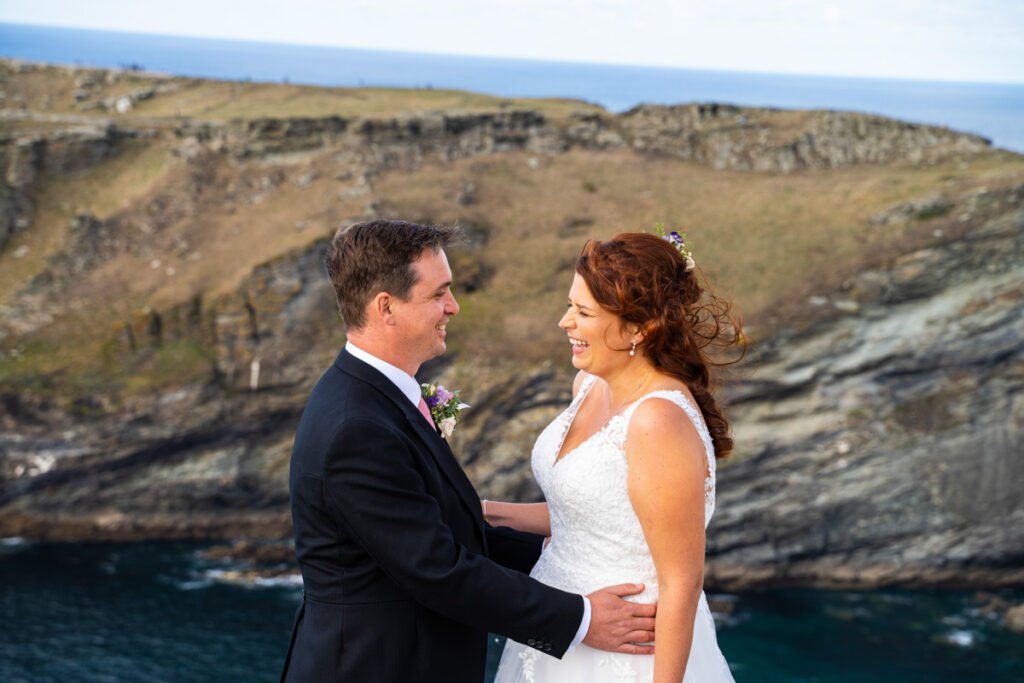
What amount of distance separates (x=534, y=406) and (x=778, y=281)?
37.4 feet

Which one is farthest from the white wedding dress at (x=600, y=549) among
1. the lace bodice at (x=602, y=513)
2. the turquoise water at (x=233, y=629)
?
the turquoise water at (x=233, y=629)

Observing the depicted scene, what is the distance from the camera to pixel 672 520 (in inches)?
185

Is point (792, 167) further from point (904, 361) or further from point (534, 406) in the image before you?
point (534, 406)

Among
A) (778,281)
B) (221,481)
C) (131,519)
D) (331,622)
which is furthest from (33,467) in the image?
(331,622)

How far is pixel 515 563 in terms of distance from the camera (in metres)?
6.02

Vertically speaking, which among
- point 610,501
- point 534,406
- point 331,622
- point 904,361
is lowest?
point 534,406

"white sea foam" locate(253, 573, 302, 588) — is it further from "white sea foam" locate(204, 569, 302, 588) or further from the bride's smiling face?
the bride's smiling face

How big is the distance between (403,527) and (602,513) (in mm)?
1352

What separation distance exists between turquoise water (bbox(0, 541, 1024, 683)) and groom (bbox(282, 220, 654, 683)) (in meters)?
25.4

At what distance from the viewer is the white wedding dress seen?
5.11 meters

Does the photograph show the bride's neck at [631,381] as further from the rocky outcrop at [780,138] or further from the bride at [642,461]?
the rocky outcrop at [780,138]

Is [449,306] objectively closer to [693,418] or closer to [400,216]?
[693,418]

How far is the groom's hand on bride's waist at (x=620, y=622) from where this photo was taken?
4.98 m

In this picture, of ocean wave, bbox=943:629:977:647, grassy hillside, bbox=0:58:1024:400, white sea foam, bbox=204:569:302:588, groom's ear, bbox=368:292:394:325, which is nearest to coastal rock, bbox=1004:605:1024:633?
ocean wave, bbox=943:629:977:647
